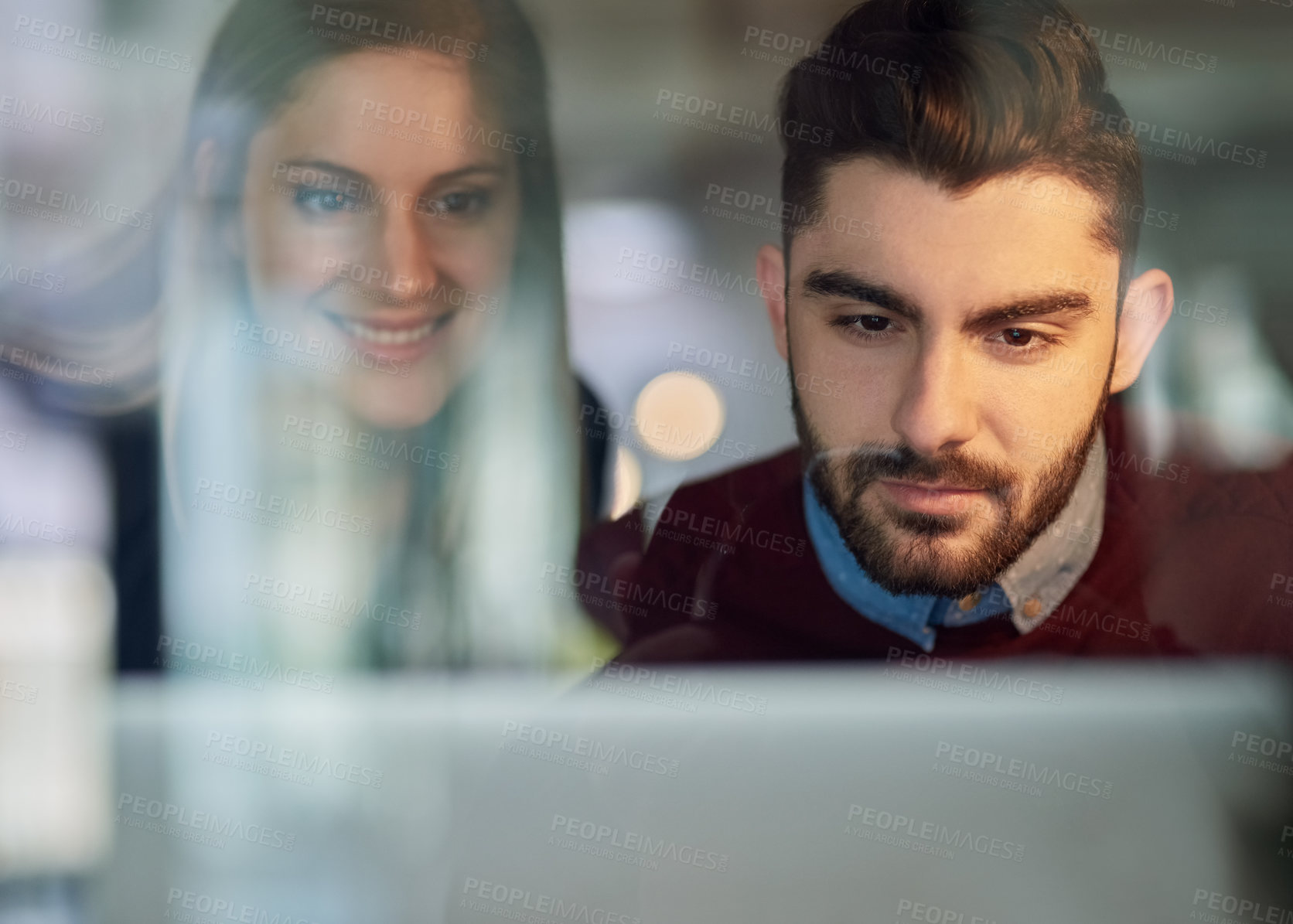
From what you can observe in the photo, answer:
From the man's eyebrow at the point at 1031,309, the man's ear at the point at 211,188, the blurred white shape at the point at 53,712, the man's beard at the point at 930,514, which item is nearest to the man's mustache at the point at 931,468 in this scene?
the man's beard at the point at 930,514

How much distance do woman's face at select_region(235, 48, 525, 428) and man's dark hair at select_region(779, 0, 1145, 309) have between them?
56 centimetres

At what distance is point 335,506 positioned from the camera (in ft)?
6.00

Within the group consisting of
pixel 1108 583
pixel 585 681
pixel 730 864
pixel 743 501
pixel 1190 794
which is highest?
pixel 743 501

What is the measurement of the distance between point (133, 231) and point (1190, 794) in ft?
6.94

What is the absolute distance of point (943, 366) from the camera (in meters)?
1.52

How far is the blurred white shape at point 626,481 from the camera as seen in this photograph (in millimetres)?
1715

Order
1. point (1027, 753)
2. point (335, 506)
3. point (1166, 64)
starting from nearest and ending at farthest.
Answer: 1. point (1166, 64)
2. point (1027, 753)
3. point (335, 506)

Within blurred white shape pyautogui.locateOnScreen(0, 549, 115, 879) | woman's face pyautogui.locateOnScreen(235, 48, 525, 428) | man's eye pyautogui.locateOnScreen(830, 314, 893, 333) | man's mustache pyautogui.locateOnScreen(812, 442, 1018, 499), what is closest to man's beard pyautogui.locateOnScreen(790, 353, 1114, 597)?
man's mustache pyautogui.locateOnScreen(812, 442, 1018, 499)

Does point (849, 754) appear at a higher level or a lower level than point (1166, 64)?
lower

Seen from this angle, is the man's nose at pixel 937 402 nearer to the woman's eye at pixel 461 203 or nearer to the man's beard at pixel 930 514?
the man's beard at pixel 930 514

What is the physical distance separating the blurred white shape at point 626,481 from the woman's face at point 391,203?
0.33 metres

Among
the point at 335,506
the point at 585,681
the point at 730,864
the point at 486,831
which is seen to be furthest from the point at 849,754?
the point at 335,506

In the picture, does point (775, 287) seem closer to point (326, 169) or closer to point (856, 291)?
point (856, 291)

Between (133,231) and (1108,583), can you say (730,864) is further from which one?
(133,231)
